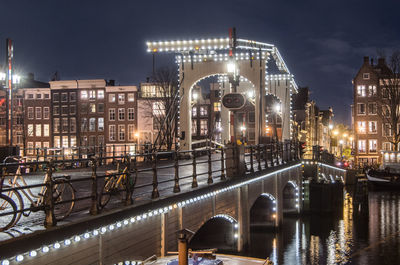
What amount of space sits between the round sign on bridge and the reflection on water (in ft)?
19.1

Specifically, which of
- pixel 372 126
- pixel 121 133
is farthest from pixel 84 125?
pixel 372 126

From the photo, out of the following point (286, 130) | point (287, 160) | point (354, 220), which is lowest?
point (354, 220)

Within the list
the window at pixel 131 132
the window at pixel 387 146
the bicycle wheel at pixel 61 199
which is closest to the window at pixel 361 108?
the window at pixel 387 146

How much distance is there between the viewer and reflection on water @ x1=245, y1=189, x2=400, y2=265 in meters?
19.0

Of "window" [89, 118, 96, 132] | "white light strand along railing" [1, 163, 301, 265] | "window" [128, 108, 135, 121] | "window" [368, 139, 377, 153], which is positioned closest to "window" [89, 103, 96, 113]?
"window" [89, 118, 96, 132]

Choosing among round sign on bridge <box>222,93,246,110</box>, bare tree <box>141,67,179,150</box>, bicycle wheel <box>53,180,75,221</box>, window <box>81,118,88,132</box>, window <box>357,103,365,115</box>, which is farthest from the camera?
window <box>357,103,365,115</box>

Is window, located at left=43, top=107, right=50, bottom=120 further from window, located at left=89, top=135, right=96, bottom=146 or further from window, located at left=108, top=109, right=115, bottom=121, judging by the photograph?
window, located at left=108, top=109, right=115, bottom=121

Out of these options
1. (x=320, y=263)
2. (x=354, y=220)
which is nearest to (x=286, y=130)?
(x=354, y=220)

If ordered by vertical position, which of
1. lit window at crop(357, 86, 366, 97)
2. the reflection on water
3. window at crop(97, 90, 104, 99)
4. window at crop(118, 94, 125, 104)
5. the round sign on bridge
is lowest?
the reflection on water

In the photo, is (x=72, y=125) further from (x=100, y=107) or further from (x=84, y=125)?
(x=100, y=107)

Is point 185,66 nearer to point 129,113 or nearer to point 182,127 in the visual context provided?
point 182,127

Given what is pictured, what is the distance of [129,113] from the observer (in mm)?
51906

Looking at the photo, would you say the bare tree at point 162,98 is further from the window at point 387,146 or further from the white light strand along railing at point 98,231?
the white light strand along railing at point 98,231

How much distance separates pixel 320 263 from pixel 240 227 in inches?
145
